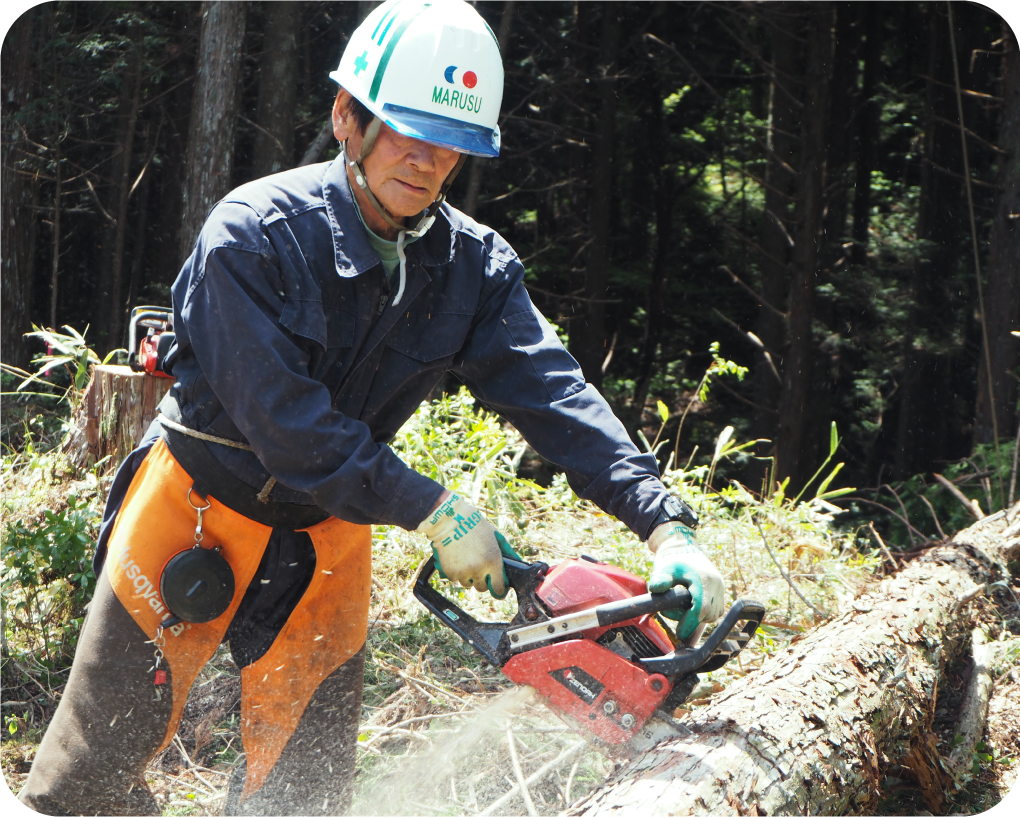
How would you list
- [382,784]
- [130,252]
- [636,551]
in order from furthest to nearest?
[130,252]
[636,551]
[382,784]

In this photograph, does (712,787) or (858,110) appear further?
(858,110)

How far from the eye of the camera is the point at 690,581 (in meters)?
2.13

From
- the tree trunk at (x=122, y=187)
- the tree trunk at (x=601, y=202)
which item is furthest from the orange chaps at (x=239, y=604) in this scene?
the tree trunk at (x=122, y=187)

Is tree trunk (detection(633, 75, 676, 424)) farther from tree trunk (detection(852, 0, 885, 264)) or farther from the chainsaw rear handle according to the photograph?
the chainsaw rear handle

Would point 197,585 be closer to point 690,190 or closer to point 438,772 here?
point 438,772

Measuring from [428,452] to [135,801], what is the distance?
2.70m

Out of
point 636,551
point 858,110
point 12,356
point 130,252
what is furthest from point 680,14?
point 636,551

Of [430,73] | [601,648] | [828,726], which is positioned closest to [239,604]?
[601,648]

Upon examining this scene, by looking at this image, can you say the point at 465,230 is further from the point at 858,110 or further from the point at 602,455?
the point at 858,110

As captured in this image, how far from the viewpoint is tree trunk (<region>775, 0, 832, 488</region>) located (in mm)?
10648

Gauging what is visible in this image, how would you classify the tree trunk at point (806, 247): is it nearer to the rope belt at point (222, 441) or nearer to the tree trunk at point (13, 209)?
the tree trunk at point (13, 209)

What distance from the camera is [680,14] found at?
14156mm

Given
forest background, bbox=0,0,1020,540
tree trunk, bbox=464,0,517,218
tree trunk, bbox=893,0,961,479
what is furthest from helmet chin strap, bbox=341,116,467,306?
tree trunk, bbox=893,0,961,479

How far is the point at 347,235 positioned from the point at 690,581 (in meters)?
1.23
